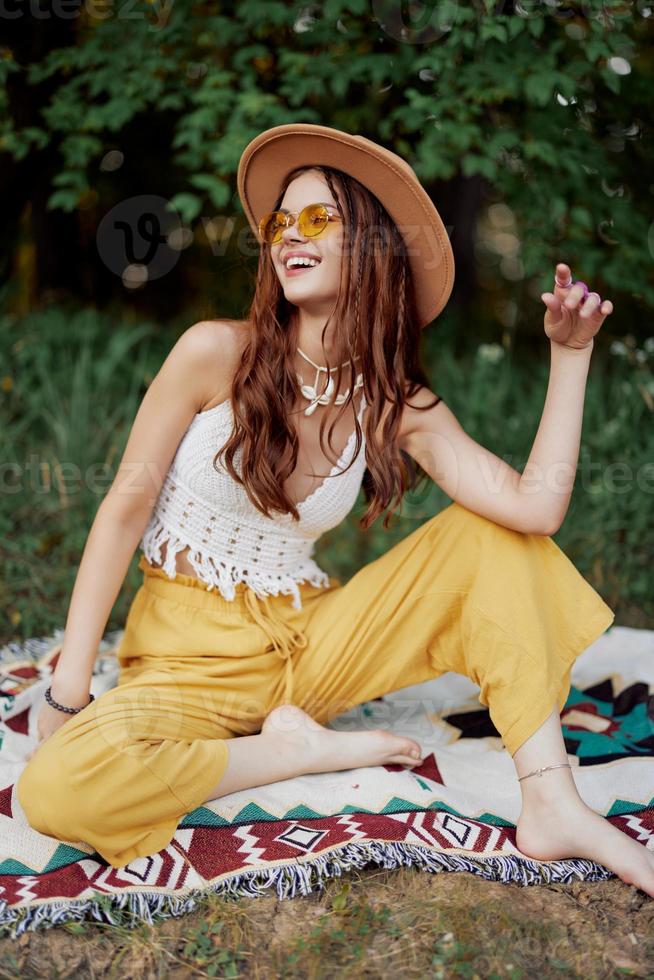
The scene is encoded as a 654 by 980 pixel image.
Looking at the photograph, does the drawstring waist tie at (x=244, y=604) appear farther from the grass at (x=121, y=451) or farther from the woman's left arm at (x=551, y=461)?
the grass at (x=121, y=451)

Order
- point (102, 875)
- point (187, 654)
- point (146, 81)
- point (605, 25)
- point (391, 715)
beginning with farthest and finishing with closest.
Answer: point (146, 81), point (605, 25), point (391, 715), point (187, 654), point (102, 875)

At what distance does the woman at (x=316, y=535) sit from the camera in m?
1.93

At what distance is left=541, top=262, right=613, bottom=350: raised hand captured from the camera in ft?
6.24

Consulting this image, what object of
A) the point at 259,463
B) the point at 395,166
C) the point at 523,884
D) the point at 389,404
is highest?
the point at 395,166

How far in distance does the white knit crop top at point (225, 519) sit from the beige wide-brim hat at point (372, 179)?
0.33 metres

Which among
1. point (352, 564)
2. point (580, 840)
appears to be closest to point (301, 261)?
point (580, 840)

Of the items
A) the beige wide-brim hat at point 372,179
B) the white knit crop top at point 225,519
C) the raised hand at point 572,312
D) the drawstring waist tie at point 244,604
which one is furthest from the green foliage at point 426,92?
the drawstring waist tie at point 244,604

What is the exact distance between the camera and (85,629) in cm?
204

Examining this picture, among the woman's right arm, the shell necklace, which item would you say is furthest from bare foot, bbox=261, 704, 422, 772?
the shell necklace

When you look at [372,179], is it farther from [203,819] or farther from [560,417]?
[203,819]

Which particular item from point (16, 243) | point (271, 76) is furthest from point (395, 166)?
Answer: point (16, 243)

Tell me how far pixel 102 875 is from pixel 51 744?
0.89 feet

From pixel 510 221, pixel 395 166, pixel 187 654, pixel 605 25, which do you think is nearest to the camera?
pixel 395 166

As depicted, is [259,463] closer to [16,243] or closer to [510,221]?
[16,243]
